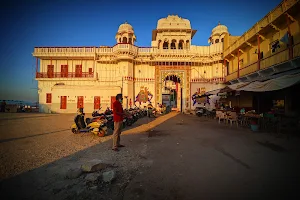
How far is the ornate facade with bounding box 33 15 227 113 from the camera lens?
21.8m

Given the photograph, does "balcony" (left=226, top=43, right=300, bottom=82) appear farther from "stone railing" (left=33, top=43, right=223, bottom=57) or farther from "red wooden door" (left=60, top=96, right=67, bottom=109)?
"red wooden door" (left=60, top=96, right=67, bottom=109)

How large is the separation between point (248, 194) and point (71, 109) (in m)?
23.5

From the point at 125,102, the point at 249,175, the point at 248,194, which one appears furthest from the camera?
the point at 125,102

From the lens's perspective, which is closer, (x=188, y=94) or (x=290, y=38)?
(x=290, y=38)

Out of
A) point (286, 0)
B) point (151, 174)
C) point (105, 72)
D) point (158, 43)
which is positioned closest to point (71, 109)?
point (105, 72)

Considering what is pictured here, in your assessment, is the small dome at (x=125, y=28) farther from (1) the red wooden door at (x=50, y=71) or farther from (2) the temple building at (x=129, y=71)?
(1) the red wooden door at (x=50, y=71)

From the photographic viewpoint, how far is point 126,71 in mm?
21375

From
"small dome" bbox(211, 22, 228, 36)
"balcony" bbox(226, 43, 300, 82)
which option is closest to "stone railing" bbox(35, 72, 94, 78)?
"balcony" bbox(226, 43, 300, 82)

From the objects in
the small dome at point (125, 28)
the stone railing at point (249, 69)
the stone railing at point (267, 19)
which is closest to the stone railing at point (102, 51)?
the small dome at point (125, 28)

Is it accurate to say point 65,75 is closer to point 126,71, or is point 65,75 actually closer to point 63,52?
point 63,52

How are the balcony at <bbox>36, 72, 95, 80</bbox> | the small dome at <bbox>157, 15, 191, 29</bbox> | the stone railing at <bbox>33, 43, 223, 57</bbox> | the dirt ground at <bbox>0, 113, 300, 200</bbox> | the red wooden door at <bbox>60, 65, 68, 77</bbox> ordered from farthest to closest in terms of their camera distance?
1. the small dome at <bbox>157, 15, 191, 29</bbox>
2. the red wooden door at <bbox>60, 65, 68, 77</bbox>
3. the balcony at <bbox>36, 72, 95, 80</bbox>
4. the stone railing at <bbox>33, 43, 223, 57</bbox>
5. the dirt ground at <bbox>0, 113, 300, 200</bbox>

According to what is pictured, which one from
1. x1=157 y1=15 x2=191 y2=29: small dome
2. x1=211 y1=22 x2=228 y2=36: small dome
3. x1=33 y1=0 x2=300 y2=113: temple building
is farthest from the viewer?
x1=211 y1=22 x2=228 y2=36: small dome

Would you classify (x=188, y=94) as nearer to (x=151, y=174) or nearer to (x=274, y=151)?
(x=274, y=151)

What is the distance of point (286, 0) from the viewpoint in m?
10.6
